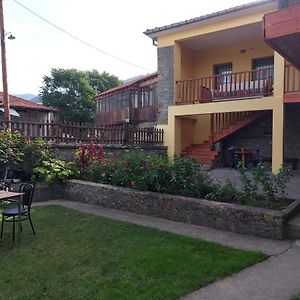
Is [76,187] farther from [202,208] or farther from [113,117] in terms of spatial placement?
[113,117]

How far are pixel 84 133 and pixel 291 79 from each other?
7.41m

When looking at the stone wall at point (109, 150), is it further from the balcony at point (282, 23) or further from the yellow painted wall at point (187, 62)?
the balcony at point (282, 23)

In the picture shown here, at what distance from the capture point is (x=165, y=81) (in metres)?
15.2

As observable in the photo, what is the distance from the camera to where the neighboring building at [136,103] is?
17875mm

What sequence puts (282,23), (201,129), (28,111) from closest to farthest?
(282,23) < (201,129) < (28,111)

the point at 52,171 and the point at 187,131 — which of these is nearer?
the point at 52,171

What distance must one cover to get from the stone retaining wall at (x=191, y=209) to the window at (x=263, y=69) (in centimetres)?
795

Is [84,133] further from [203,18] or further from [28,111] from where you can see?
[28,111]

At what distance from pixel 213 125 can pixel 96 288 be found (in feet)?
41.3

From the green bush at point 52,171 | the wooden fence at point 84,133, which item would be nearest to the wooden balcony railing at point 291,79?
the wooden fence at point 84,133

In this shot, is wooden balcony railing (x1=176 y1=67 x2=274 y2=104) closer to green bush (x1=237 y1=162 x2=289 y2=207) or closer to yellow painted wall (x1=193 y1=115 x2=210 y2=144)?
yellow painted wall (x1=193 y1=115 x2=210 y2=144)

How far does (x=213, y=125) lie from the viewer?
15188 mm

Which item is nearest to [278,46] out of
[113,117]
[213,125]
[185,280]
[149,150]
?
[185,280]

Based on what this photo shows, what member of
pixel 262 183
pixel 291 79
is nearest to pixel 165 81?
pixel 291 79
